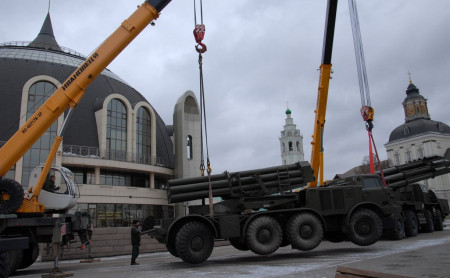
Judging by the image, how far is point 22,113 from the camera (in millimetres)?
33375

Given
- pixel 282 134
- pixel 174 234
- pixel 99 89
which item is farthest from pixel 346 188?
pixel 282 134

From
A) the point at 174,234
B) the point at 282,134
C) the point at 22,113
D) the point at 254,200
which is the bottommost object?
the point at 174,234

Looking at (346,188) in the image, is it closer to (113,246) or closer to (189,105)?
(113,246)

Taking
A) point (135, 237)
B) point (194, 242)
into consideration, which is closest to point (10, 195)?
point (135, 237)

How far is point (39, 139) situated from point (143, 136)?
37.2ft

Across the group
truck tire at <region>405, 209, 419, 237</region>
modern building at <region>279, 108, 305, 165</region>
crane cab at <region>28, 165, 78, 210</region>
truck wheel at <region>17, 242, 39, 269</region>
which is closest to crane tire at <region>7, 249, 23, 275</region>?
truck wheel at <region>17, 242, 39, 269</region>

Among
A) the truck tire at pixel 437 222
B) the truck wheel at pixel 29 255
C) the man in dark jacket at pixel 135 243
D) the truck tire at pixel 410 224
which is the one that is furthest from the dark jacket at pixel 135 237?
the truck tire at pixel 437 222

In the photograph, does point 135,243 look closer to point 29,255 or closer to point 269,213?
point 29,255

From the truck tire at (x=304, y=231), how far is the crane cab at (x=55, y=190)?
777 cm

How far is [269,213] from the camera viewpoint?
11.8 m

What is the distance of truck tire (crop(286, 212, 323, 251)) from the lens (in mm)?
11727

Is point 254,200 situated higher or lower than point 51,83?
lower

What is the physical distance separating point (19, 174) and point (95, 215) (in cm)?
771

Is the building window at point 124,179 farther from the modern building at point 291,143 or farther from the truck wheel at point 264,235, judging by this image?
the modern building at point 291,143
